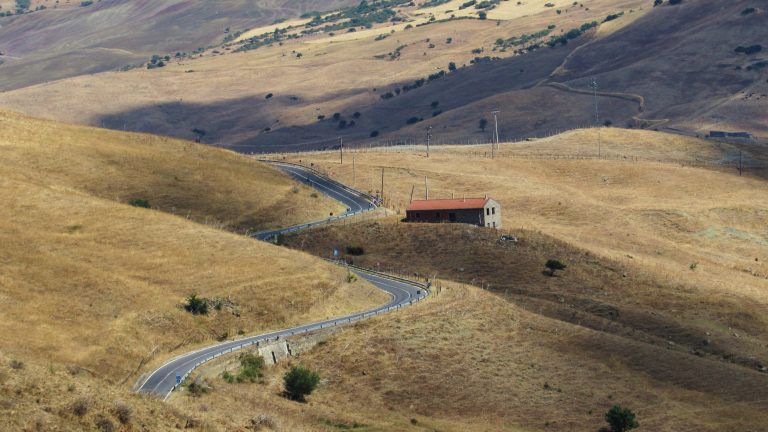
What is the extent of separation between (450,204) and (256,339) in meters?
52.9

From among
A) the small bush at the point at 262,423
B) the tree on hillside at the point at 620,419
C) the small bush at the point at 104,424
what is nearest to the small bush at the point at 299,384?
the small bush at the point at 262,423

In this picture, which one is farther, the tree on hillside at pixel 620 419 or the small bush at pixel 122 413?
the tree on hillside at pixel 620 419

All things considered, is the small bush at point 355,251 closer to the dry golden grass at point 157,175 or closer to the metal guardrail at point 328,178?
the dry golden grass at point 157,175

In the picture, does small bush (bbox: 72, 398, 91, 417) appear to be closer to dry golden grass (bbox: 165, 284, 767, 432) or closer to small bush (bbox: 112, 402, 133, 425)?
small bush (bbox: 112, 402, 133, 425)

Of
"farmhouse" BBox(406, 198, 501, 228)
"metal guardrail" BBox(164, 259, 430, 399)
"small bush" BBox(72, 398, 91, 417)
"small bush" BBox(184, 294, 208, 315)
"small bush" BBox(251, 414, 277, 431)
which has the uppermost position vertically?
"small bush" BBox(72, 398, 91, 417)

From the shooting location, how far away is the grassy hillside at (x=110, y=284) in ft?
165

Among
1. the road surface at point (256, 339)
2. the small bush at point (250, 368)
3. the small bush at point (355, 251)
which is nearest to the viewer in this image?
the road surface at point (256, 339)

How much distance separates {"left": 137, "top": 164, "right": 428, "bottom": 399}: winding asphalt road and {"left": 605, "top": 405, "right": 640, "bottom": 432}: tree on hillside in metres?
21.4

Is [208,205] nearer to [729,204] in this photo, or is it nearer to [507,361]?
[507,361]

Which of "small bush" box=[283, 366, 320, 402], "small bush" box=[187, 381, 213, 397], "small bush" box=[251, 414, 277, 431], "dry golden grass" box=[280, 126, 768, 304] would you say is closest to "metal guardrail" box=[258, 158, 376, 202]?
"dry golden grass" box=[280, 126, 768, 304]

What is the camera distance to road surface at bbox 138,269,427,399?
65.5 metres

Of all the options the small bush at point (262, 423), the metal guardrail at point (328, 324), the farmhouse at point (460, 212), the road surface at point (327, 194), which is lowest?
the road surface at point (327, 194)

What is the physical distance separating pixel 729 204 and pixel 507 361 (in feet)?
292

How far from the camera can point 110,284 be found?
82.4 m
